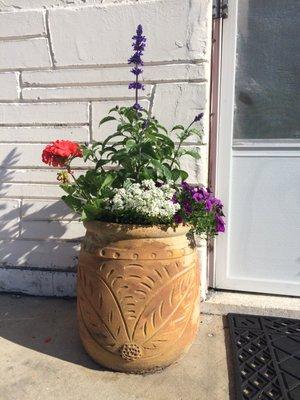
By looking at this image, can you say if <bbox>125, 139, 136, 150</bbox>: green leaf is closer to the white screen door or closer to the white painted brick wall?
the white painted brick wall

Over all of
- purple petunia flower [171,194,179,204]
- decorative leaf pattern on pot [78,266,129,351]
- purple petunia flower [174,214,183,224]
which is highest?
purple petunia flower [171,194,179,204]

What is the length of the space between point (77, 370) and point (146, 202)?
104 cm

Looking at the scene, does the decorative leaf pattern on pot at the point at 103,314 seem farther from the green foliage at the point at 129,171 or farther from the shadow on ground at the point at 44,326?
the green foliage at the point at 129,171

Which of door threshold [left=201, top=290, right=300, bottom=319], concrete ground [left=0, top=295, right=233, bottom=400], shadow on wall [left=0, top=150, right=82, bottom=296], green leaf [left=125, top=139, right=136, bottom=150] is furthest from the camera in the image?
shadow on wall [left=0, top=150, right=82, bottom=296]

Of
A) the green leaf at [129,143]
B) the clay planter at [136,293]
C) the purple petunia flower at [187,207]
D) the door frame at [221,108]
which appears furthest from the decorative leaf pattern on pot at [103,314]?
the door frame at [221,108]

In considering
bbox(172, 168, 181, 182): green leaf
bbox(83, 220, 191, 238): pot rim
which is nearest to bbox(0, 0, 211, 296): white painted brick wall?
bbox(172, 168, 181, 182): green leaf

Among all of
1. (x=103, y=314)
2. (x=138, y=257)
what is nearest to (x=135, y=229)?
(x=138, y=257)

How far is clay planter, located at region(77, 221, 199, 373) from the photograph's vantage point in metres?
2.04

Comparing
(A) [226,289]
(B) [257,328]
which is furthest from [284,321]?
(A) [226,289]

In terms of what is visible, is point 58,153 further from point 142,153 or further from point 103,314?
point 103,314

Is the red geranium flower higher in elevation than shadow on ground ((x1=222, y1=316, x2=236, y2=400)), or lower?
higher

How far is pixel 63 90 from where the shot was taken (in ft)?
9.49

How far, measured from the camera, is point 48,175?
2982mm

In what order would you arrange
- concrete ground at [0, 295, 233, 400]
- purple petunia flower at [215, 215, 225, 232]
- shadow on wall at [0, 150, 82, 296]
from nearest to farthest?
1. concrete ground at [0, 295, 233, 400]
2. purple petunia flower at [215, 215, 225, 232]
3. shadow on wall at [0, 150, 82, 296]
